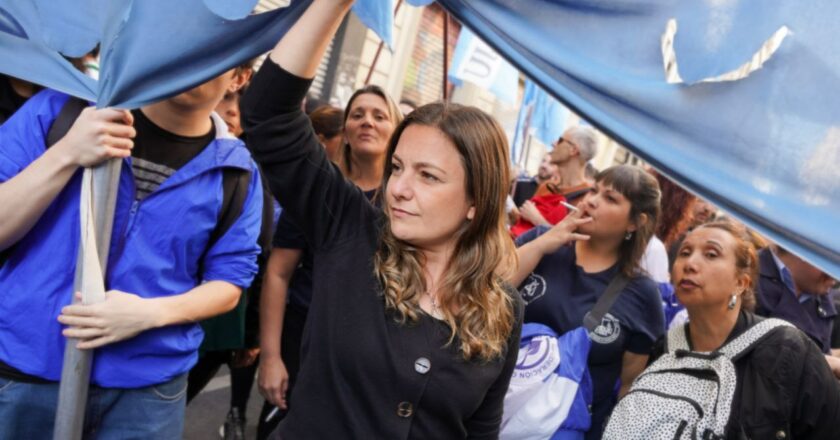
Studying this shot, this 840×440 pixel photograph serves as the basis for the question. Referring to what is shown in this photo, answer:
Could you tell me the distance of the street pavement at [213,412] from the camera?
4.12 m

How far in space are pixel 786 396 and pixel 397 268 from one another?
4.81 ft

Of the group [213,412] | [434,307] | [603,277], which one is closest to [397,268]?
[434,307]

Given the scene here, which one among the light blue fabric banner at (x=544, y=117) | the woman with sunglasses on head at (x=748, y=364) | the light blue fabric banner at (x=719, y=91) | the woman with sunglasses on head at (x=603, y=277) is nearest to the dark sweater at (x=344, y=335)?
the light blue fabric banner at (x=719, y=91)

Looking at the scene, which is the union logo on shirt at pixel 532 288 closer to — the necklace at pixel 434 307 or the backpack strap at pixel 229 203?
the necklace at pixel 434 307

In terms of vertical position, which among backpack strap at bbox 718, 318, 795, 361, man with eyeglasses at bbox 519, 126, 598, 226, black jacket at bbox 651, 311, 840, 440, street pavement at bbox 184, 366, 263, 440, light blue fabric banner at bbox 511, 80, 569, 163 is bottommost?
street pavement at bbox 184, 366, 263, 440

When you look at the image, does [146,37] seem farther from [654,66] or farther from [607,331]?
[607,331]

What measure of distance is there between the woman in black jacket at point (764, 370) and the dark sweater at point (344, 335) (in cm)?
106

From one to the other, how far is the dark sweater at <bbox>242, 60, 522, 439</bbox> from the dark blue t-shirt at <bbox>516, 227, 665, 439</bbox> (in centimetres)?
106

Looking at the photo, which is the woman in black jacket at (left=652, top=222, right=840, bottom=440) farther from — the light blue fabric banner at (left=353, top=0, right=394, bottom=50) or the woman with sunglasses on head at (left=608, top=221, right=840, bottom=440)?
the light blue fabric banner at (left=353, top=0, right=394, bottom=50)

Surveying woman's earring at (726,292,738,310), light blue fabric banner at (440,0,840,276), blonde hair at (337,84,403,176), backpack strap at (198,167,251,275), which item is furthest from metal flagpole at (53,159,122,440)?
woman's earring at (726,292,738,310)

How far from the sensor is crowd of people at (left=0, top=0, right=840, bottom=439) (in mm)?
1636

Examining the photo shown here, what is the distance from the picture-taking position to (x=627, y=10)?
58.6 inches

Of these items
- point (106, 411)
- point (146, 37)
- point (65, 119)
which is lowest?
point (106, 411)

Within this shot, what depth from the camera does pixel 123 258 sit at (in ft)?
6.16
